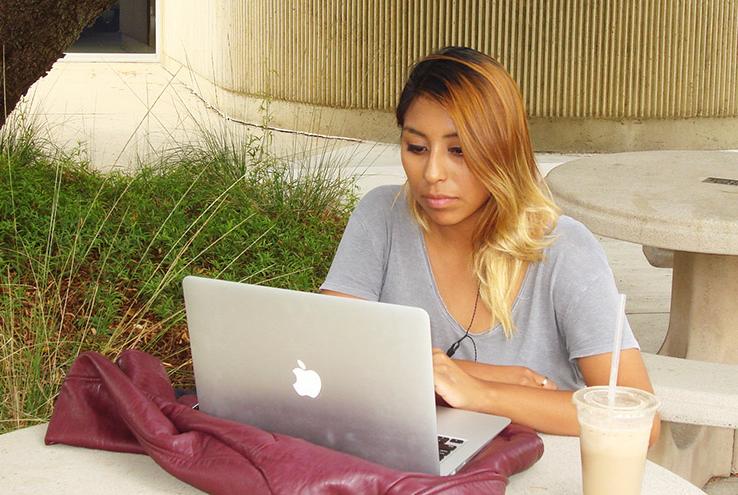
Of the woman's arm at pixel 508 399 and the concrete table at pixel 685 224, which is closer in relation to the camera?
the woman's arm at pixel 508 399

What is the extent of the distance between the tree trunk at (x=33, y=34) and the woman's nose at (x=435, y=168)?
2332mm

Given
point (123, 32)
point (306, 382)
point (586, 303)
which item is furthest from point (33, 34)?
point (123, 32)

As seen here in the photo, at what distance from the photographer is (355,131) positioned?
10.4 meters

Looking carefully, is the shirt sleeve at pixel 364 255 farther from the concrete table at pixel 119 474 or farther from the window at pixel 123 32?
the window at pixel 123 32

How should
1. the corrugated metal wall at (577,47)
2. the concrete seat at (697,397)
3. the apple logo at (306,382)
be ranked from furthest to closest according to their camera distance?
the corrugated metal wall at (577,47)
the concrete seat at (697,397)
the apple logo at (306,382)

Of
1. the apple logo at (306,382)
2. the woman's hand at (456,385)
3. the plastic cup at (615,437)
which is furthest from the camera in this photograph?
the woman's hand at (456,385)

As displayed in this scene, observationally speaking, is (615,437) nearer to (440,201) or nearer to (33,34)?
(440,201)

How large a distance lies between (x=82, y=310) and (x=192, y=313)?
2.41 m

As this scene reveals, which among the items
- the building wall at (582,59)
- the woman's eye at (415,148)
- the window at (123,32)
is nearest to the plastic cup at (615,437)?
the woman's eye at (415,148)

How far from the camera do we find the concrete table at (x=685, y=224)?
10.7ft

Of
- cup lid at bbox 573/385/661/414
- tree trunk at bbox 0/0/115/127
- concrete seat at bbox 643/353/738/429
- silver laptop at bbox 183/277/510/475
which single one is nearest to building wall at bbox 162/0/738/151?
tree trunk at bbox 0/0/115/127

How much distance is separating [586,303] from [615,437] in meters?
0.70

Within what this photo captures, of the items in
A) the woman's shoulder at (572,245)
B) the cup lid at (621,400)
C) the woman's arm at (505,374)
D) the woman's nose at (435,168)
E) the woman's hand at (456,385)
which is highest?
the woman's nose at (435,168)

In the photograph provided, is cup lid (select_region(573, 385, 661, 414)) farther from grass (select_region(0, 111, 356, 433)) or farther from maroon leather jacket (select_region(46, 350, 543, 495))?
grass (select_region(0, 111, 356, 433))
